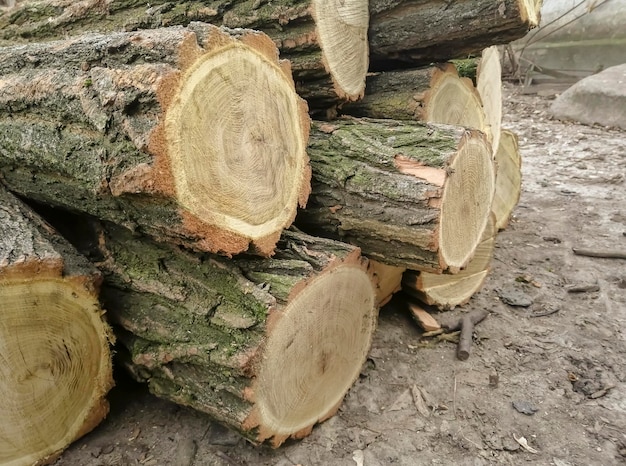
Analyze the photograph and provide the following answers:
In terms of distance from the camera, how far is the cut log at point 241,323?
1.72 meters

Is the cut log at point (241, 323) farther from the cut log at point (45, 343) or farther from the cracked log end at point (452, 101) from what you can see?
the cracked log end at point (452, 101)

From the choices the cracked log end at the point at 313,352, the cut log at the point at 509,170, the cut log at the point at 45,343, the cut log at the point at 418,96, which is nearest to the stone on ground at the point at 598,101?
the cut log at the point at 509,170

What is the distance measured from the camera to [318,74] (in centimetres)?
237

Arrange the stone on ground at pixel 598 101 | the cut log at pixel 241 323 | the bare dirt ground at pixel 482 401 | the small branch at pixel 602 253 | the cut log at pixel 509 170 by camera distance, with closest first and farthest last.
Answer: the cut log at pixel 241 323, the bare dirt ground at pixel 482 401, the small branch at pixel 602 253, the cut log at pixel 509 170, the stone on ground at pixel 598 101

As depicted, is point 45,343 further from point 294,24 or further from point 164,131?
point 294,24

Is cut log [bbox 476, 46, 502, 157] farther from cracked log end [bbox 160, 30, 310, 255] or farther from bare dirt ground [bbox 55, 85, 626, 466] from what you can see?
cracked log end [bbox 160, 30, 310, 255]

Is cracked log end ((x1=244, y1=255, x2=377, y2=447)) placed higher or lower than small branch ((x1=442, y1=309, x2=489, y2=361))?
higher

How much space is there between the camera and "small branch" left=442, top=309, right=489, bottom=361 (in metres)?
2.49

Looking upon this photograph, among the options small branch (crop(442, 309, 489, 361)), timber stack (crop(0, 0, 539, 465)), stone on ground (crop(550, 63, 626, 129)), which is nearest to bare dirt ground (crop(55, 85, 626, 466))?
small branch (crop(442, 309, 489, 361))

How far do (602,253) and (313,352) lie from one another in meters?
2.27

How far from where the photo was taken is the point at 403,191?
78.2 inches

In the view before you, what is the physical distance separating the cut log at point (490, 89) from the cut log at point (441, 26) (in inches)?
21.1

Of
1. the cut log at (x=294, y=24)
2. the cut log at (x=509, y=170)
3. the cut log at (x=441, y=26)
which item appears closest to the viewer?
the cut log at (x=294, y=24)

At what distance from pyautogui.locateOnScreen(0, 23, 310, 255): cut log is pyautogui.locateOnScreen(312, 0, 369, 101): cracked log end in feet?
1.81
